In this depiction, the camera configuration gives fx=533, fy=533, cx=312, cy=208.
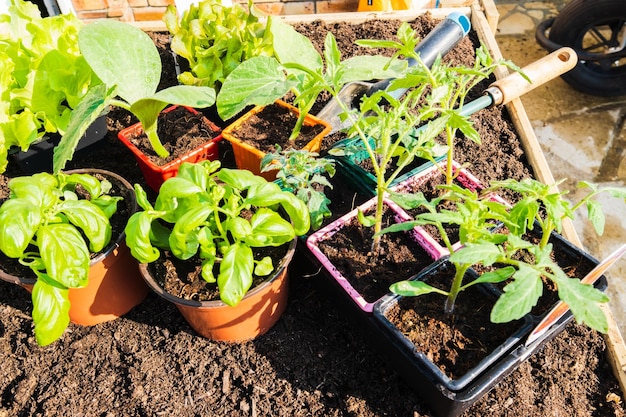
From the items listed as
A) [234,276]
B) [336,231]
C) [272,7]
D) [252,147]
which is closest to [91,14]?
[272,7]

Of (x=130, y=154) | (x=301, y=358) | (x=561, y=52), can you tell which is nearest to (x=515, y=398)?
(x=301, y=358)

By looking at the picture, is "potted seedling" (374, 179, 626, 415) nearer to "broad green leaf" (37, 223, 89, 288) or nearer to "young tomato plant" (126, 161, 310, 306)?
"young tomato plant" (126, 161, 310, 306)

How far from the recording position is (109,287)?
4.55ft

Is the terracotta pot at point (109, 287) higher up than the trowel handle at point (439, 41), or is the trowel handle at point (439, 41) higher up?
the trowel handle at point (439, 41)

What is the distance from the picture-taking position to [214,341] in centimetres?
141

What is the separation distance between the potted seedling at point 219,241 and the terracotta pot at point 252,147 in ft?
0.69

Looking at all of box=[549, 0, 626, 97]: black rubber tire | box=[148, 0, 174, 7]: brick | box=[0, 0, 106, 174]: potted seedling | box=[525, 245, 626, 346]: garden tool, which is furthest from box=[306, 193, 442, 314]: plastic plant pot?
box=[549, 0, 626, 97]: black rubber tire

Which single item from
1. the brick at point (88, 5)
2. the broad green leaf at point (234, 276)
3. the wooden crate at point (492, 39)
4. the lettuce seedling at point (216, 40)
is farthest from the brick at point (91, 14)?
the broad green leaf at point (234, 276)

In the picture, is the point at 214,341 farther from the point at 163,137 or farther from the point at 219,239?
the point at 163,137

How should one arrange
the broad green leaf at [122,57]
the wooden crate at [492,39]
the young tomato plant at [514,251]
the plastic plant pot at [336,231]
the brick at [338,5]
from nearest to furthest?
1. the young tomato plant at [514,251]
2. the plastic plant pot at [336,231]
3. the broad green leaf at [122,57]
4. the wooden crate at [492,39]
5. the brick at [338,5]

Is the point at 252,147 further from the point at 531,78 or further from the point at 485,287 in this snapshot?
the point at 531,78

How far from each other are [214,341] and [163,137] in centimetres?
66

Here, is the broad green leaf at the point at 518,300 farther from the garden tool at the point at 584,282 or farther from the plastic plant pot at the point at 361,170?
the plastic plant pot at the point at 361,170

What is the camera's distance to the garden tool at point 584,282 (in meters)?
0.99
